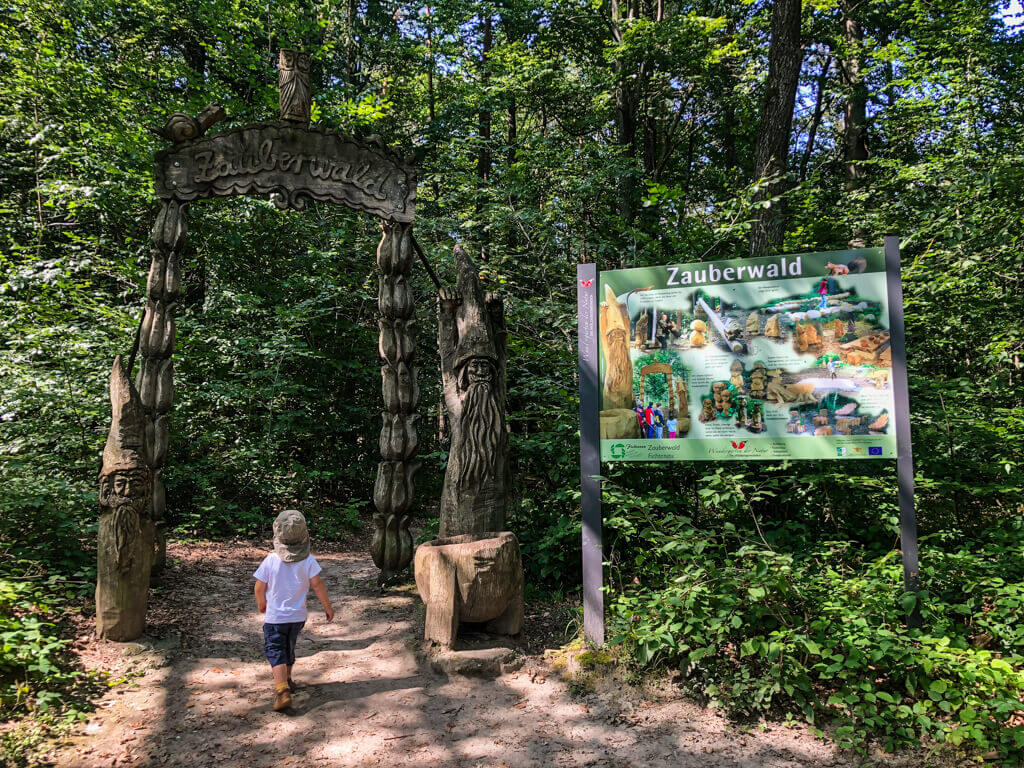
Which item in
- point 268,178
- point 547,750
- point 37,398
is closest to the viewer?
point 547,750

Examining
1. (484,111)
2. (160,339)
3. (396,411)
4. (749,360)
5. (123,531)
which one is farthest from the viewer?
(484,111)

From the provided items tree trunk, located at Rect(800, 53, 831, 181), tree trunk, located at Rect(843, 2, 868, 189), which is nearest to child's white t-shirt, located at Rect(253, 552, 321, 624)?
tree trunk, located at Rect(843, 2, 868, 189)

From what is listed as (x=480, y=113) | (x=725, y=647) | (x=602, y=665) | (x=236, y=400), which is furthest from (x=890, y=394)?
(x=480, y=113)

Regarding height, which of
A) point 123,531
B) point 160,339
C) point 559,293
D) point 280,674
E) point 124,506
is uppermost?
point 559,293

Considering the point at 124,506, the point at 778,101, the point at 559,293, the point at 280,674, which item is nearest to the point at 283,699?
the point at 280,674

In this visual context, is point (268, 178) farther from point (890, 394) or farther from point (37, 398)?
point (890, 394)

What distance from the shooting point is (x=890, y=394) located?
3904mm

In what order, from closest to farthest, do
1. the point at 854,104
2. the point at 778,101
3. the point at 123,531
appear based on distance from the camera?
1. the point at 123,531
2. the point at 778,101
3. the point at 854,104

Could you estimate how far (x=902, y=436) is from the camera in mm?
3846

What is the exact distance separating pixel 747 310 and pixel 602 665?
8.58ft

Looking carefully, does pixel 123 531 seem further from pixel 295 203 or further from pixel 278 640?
pixel 295 203

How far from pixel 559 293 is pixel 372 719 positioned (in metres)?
5.63

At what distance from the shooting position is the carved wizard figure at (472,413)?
15.3 ft

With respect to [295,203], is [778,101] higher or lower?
higher
